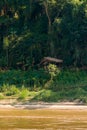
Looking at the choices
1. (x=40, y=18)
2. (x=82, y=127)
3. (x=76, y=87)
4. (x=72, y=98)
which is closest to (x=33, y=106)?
(x=72, y=98)

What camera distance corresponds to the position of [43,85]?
4584 cm

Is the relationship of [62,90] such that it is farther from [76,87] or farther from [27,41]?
[27,41]

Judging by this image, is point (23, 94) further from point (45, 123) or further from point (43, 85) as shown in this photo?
point (45, 123)

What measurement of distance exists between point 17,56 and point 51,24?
4.68 m

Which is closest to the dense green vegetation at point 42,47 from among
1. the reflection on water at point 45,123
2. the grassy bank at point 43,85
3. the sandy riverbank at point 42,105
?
the grassy bank at point 43,85

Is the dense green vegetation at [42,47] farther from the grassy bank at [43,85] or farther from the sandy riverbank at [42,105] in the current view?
the sandy riverbank at [42,105]

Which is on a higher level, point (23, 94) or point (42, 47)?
point (42, 47)

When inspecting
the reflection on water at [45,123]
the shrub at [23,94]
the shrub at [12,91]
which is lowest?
the shrub at [12,91]

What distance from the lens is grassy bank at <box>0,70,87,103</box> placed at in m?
40.6

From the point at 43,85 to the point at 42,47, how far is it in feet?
24.2

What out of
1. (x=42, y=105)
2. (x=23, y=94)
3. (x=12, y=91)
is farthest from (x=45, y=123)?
(x=12, y=91)

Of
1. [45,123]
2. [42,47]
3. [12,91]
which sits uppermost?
[45,123]

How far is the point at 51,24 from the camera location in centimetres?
5209

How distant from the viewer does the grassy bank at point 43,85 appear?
40.6 metres
